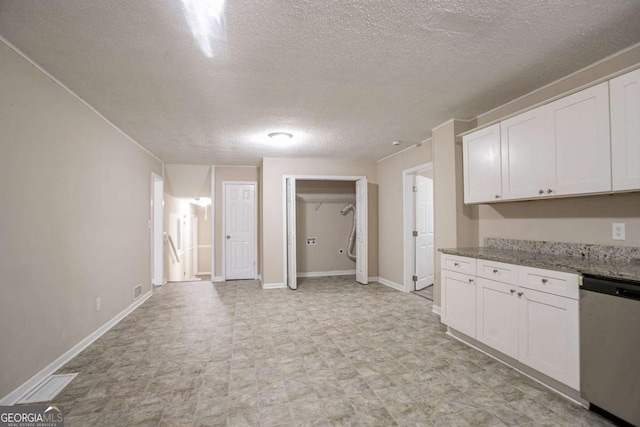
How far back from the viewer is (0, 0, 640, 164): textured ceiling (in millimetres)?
1708

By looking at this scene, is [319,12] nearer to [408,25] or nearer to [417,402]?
[408,25]

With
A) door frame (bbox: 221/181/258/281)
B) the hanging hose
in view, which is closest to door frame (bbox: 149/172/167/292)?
door frame (bbox: 221/181/258/281)

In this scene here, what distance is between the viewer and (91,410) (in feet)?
6.45

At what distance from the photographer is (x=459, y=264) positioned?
2.92 metres

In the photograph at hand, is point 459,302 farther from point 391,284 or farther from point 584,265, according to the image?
point 391,284

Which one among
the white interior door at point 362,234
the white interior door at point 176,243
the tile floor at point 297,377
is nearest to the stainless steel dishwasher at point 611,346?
the tile floor at point 297,377

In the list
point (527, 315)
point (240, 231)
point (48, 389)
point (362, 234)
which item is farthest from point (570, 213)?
point (240, 231)

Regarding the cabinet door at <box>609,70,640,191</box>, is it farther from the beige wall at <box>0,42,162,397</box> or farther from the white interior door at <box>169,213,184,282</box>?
the white interior door at <box>169,213,184,282</box>

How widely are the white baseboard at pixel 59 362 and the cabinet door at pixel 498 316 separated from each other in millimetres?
3514

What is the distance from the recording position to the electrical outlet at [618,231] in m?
2.15

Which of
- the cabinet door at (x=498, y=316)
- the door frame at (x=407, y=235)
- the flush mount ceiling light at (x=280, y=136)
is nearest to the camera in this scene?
the cabinet door at (x=498, y=316)

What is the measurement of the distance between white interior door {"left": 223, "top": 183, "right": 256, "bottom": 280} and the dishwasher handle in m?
5.75

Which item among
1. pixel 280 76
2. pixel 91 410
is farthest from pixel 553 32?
pixel 91 410

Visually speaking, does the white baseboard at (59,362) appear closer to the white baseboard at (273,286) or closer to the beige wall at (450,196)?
the white baseboard at (273,286)
